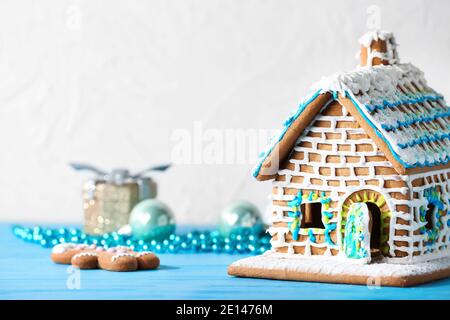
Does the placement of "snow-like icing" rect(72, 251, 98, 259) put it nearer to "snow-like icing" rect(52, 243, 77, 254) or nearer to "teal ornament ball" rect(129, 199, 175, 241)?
"snow-like icing" rect(52, 243, 77, 254)

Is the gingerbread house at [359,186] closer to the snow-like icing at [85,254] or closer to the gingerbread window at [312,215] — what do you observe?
the gingerbread window at [312,215]

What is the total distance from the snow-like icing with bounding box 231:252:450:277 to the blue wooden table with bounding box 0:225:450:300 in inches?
1.6

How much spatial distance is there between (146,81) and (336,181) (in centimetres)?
221

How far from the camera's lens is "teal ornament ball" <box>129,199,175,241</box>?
4.07 m

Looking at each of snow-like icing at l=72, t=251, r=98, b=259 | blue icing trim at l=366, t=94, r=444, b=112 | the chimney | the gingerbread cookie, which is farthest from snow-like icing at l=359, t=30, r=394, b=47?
snow-like icing at l=72, t=251, r=98, b=259

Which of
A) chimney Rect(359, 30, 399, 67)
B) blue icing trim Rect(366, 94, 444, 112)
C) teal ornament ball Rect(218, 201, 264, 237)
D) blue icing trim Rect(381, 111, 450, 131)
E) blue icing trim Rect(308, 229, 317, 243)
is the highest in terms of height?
chimney Rect(359, 30, 399, 67)

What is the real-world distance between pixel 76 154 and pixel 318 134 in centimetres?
235

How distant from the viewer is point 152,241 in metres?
4.08

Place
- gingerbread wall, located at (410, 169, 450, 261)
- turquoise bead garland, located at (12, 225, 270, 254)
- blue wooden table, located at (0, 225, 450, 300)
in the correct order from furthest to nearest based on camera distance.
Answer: turquoise bead garland, located at (12, 225, 270, 254), gingerbread wall, located at (410, 169, 450, 261), blue wooden table, located at (0, 225, 450, 300)

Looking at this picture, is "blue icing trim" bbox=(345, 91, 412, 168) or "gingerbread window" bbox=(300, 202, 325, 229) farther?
"gingerbread window" bbox=(300, 202, 325, 229)

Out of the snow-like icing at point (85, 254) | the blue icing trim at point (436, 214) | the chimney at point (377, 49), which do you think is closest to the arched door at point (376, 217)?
the blue icing trim at point (436, 214)

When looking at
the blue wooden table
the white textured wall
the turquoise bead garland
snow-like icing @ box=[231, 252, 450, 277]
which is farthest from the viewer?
the white textured wall

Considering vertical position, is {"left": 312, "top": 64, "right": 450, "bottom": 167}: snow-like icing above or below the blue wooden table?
above
